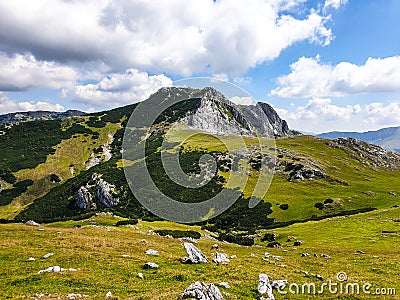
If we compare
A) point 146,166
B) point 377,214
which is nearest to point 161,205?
point 146,166

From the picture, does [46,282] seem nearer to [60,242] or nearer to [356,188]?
[60,242]

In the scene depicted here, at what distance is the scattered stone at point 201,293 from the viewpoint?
1739cm

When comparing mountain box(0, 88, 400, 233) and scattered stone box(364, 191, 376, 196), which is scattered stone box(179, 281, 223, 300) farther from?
scattered stone box(364, 191, 376, 196)

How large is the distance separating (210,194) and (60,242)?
103639 mm

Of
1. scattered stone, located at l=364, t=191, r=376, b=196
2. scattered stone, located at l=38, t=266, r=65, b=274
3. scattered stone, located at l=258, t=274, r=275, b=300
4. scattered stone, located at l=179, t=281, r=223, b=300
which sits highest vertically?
scattered stone, located at l=179, t=281, r=223, b=300

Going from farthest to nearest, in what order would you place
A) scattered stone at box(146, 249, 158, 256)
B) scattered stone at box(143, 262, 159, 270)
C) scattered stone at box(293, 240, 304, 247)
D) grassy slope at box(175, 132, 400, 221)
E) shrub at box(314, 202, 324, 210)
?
grassy slope at box(175, 132, 400, 221)
shrub at box(314, 202, 324, 210)
scattered stone at box(293, 240, 304, 247)
scattered stone at box(146, 249, 158, 256)
scattered stone at box(143, 262, 159, 270)

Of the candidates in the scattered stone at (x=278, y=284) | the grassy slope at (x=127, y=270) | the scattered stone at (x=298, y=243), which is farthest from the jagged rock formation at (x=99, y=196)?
the scattered stone at (x=278, y=284)

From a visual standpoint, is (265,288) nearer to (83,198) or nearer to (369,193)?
(369,193)

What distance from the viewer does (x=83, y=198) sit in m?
142

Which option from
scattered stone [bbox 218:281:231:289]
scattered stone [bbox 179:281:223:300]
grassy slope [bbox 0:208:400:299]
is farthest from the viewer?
scattered stone [bbox 218:281:231:289]

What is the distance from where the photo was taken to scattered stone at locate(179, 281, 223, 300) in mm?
17391

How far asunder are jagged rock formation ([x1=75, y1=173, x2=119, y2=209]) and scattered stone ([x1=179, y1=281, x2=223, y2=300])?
12944cm

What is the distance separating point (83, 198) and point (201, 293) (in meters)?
137

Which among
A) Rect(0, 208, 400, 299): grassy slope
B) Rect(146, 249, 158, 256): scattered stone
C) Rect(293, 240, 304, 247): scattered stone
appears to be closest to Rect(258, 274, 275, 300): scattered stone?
Rect(0, 208, 400, 299): grassy slope
